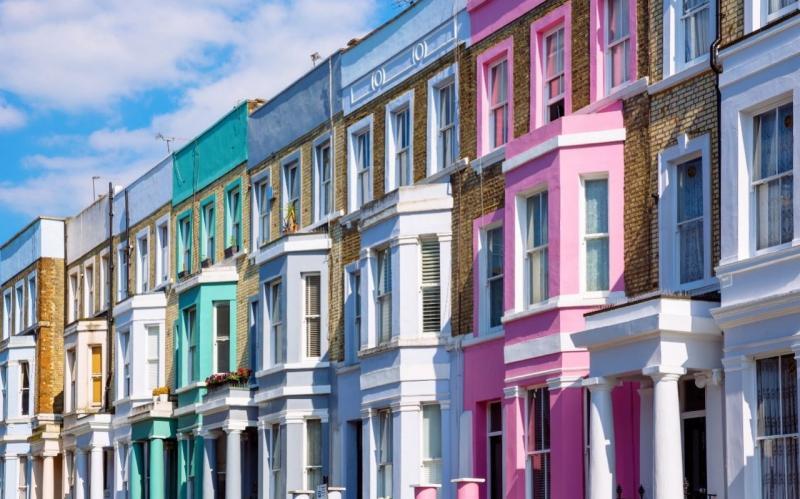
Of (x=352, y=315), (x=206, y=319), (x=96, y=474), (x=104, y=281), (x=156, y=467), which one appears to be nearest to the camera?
(x=352, y=315)

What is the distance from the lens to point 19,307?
57.2 m

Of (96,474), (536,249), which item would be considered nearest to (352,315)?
(536,249)

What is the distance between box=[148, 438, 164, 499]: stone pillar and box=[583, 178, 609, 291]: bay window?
19707mm

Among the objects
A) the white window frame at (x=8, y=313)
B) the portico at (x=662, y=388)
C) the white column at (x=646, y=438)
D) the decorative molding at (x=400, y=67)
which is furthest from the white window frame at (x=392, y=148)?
the white window frame at (x=8, y=313)

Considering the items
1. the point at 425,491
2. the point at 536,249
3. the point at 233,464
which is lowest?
the point at 425,491

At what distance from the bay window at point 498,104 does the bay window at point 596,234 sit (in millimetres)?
3917

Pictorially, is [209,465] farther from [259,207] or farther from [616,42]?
[616,42]

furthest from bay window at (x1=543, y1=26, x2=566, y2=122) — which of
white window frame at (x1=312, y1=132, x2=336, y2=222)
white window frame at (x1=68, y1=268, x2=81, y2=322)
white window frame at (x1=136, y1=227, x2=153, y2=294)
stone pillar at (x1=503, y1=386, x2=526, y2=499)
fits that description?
white window frame at (x1=68, y1=268, x2=81, y2=322)

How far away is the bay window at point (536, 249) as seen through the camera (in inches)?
1066

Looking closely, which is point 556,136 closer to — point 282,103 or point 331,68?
point 331,68

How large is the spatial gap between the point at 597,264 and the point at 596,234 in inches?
17.7

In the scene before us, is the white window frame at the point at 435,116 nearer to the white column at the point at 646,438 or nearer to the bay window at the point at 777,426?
the white column at the point at 646,438

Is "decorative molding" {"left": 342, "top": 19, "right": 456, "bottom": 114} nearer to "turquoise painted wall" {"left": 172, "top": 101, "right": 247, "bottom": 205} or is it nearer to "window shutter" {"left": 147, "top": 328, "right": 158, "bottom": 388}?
"turquoise painted wall" {"left": 172, "top": 101, "right": 247, "bottom": 205}

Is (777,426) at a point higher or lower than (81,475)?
higher
